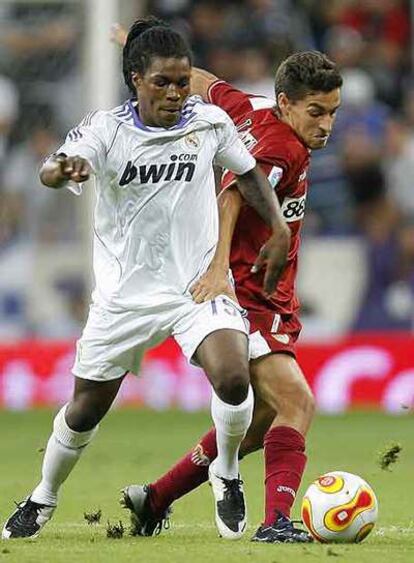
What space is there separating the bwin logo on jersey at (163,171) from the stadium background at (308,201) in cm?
827

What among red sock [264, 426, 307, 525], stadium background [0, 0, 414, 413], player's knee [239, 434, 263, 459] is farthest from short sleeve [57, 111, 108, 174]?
stadium background [0, 0, 414, 413]

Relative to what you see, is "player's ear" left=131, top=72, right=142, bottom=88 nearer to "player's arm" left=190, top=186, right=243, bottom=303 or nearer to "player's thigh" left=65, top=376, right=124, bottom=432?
"player's arm" left=190, top=186, right=243, bottom=303

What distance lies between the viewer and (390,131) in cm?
1639

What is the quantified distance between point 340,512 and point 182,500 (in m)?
2.22

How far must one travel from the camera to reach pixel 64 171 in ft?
19.5

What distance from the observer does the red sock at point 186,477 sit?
703 centimetres

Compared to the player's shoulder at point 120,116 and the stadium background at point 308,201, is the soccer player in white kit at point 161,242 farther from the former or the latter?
the stadium background at point 308,201

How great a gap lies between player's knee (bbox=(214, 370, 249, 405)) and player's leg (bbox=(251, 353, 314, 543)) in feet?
1.06

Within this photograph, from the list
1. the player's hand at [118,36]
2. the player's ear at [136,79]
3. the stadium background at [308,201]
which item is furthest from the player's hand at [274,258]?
Answer: the stadium background at [308,201]

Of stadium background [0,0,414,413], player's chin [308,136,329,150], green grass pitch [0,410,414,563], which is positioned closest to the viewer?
green grass pitch [0,410,414,563]

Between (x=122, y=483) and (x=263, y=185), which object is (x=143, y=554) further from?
(x=122, y=483)

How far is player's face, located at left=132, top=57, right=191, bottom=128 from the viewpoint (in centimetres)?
639

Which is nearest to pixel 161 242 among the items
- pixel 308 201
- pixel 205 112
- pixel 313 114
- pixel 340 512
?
pixel 205 112

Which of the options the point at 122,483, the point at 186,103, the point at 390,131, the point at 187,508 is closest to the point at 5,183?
the point at 390,131
